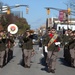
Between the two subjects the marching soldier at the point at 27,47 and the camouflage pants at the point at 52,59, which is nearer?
the camouflage pants at the point at 52,59

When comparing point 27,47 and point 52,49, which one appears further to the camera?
point 27,47

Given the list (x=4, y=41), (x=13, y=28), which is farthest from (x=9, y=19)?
(x=4, y=41)

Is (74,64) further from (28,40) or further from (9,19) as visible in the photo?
(9,19)

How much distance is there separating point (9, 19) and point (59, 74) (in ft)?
256

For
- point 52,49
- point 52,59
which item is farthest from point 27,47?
point 52,59

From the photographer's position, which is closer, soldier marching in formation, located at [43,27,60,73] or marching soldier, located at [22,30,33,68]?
soldier marching in formation, located at [43,27,60,73]

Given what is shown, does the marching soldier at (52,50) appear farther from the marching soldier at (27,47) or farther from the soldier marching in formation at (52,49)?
the marching soldier at (27,47)

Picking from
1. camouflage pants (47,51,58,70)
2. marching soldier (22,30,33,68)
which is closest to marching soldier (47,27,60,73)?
camouflage pants (47,51,58,70)

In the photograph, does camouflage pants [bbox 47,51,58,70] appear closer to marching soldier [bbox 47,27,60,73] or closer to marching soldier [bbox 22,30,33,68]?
marching soldier [bbox 47,27,60,73]

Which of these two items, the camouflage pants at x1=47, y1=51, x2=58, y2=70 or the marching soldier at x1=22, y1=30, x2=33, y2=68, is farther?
the marching soldier at x1=22, y1=30, x2=33, y2=68

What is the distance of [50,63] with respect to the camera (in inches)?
566

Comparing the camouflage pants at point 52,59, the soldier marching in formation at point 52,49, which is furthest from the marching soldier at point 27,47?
the camouflage pants at point 52,59

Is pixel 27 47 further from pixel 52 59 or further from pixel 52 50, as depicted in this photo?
pixel 52 59

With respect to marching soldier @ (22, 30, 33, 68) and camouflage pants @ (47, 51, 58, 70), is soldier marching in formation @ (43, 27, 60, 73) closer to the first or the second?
camouflage pants @ (47, 51, 58, 70)
